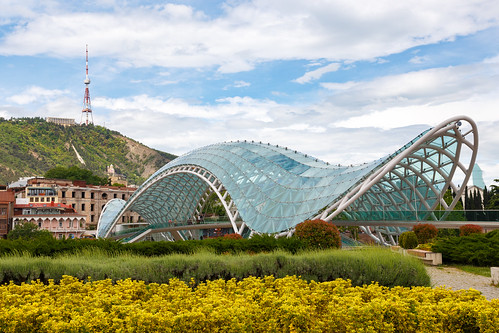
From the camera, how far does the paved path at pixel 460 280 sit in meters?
18.3

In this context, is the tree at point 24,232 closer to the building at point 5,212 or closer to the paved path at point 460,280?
the building at point 5,212

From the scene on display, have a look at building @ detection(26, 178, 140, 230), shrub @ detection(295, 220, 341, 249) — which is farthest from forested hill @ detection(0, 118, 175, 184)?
shrub @ detection(295, 220, 341, 249)

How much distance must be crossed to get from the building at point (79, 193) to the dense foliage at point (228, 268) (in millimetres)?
103046

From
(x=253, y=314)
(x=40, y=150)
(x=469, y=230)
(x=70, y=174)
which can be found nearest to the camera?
(x=253, y=314)

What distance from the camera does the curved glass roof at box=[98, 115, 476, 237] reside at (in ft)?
129

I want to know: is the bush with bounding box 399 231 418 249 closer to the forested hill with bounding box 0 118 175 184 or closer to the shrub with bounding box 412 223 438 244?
the shrub with bounding box 412 223 438 244

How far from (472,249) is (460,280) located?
616 cm

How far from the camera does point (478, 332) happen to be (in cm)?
973

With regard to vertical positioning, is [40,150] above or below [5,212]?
above

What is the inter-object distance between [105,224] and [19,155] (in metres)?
95.3

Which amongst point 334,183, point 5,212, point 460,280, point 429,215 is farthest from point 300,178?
point 5,212

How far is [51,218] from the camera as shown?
100 m

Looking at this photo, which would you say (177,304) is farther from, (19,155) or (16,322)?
(19,155)

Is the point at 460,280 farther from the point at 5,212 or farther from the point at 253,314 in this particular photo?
the point at 5,212
